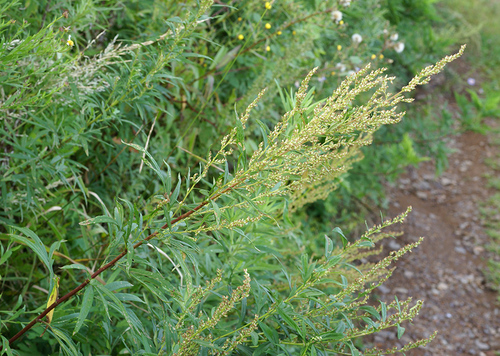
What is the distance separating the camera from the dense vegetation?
1233mm

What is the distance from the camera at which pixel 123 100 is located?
1698 millimetres

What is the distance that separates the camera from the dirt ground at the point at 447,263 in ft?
12.7

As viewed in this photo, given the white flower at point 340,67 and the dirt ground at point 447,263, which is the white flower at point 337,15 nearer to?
the white flower at point 340,67

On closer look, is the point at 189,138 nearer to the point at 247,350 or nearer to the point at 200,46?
the point at 200,46

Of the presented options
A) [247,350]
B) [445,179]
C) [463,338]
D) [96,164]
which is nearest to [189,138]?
[96,164]

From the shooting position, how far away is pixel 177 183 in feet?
4.30

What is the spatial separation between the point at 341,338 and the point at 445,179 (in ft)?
16.6

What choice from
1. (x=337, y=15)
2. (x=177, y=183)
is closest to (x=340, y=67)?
(x=337, y=15)

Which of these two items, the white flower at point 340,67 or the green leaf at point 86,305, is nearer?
the green leaf at point 86,305

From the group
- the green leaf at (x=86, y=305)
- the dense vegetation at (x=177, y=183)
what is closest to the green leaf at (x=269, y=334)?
the dense vegetation at (x=177, y=183)

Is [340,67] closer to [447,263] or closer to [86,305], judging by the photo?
[447,263]

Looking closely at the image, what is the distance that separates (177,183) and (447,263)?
4165 mm

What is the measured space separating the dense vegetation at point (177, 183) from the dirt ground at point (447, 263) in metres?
0.82

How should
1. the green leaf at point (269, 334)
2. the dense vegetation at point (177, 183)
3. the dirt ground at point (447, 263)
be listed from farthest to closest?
the dirt ground at point (447, 263), the green leaf at point (269, 334), the dense vegetation at point (177, 183)
